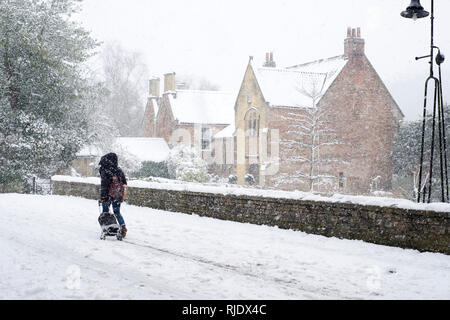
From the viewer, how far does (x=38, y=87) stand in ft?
84.1

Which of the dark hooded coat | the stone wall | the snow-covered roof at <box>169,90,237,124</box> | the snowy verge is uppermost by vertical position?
the snow-covered roof at <box>169,90,237,124</box>

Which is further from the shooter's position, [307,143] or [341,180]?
[341,180]

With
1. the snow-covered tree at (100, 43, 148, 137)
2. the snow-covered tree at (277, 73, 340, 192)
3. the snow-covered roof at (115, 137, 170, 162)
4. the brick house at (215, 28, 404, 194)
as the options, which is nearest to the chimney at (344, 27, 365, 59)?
the brick house at (215, 28, 404, 194)

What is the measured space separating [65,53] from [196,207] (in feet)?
53.1

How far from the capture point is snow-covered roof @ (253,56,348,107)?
36.5 m

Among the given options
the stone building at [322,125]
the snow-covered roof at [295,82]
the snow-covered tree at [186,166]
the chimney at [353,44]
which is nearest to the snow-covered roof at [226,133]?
the stone building at [322,125]

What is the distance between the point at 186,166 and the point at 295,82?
1090 centimetres

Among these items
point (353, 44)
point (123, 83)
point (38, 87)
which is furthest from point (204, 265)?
point (123, 83)

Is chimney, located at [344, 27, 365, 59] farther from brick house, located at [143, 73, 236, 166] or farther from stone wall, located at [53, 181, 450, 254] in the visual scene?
stone wall, located at [53, 181, 450, 254]

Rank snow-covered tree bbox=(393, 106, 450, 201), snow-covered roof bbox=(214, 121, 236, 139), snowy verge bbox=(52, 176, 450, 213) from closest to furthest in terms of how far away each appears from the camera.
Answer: snowy verge bbox=(52, 176, 450, 213), snow-covered tree bbox=(393, 106, 450, 201), snow-covered roof bbox=(214, 121, 236, 139)

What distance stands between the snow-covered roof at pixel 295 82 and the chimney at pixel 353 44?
657 millimetres

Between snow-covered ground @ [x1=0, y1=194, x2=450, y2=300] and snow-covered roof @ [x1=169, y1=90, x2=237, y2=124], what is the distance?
37507mm

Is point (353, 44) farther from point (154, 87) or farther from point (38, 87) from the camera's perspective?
point (154, 87)
